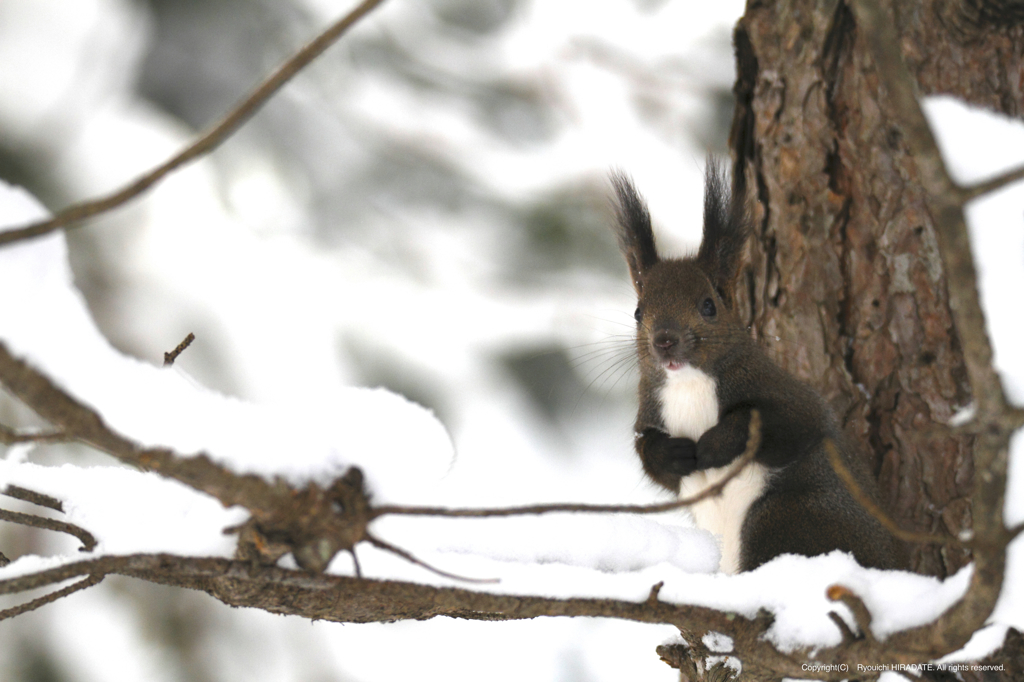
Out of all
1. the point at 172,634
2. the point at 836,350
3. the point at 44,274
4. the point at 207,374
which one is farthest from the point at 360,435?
the point at 172,634

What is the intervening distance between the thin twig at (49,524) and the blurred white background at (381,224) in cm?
101

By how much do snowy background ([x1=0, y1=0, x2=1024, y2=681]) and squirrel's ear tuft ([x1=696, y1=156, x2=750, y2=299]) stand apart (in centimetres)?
24

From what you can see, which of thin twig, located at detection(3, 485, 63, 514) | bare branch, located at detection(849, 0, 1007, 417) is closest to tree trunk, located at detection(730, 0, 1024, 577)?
bare branch, located at detection(849, 0, 1007, 417)

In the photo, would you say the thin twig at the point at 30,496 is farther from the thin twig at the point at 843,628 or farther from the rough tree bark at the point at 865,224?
the rough tree bark at the point at 865,224

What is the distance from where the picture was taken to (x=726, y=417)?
148 cm

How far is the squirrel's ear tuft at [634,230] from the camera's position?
67.0 inches

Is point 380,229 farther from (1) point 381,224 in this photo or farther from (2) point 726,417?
(2) point 726,417

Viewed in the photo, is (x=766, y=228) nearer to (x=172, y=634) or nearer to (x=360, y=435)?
(x=360, y=435)

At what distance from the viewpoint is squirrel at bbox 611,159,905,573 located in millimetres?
1383

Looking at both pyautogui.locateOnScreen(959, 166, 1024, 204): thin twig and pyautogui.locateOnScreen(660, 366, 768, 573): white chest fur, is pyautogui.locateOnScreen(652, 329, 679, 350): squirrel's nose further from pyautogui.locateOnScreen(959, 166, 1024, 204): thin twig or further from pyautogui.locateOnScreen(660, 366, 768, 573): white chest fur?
pyautogui.locateOnScreen(959, 166, 1024, 204): thin twig

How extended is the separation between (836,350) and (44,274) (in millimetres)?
1393

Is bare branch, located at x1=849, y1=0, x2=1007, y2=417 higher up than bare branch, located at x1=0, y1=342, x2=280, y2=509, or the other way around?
bare branch, located at x1=849, y1=0, x2=1007, y2=417

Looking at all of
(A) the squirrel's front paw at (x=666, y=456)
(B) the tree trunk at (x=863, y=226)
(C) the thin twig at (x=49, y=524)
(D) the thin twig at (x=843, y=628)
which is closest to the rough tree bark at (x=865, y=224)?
(B) the tree trunk at (x=863, y=226)

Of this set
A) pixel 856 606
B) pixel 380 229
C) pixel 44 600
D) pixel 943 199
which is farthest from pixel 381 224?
pixel 943 199
